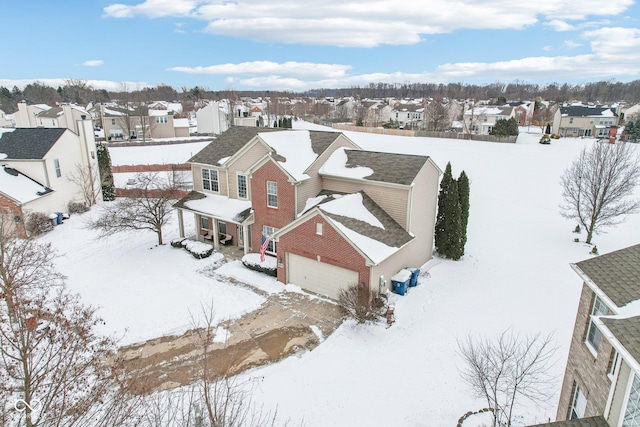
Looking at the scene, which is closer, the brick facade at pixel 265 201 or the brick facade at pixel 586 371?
Result: the brick facade at pixel 586 371

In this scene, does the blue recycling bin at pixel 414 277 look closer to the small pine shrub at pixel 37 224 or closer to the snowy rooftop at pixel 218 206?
the snowy rooftop at pixel 218 206

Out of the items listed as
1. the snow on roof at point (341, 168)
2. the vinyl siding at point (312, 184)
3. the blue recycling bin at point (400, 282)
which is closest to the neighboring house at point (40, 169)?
the vinyl siding at point (312, 184)

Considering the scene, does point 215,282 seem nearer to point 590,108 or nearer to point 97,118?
point 97,118

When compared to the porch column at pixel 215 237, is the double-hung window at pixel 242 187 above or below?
above

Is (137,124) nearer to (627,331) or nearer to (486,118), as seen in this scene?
(486,118)

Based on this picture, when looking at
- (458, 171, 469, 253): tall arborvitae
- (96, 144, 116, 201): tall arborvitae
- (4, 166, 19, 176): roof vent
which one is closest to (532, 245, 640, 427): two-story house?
(458, 171, 469, 253): tall arborvitae

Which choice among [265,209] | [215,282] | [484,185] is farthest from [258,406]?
[484,185]

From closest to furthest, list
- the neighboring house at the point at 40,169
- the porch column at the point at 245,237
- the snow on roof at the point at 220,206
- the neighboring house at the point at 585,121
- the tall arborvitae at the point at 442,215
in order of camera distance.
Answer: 1. the porch column at the point at 245,237
2. the tall arborvitae at the point at 442,215
3. the snow on roof at the point at 220,206
4. the neighboring house at the point at 40,169
5. the neighboring house at the point at 585,121
